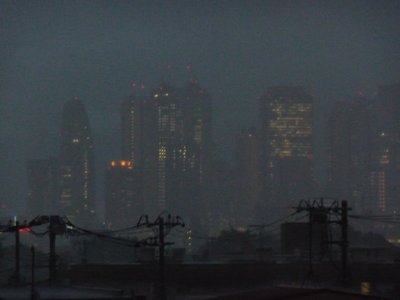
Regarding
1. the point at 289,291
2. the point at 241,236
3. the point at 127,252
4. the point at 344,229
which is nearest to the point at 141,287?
the point at 344,229

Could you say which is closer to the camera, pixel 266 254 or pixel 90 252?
pixel 266 254

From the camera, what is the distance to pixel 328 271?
78.0 meters

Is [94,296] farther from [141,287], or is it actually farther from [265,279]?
[265,279]

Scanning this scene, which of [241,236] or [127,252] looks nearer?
[127,252]

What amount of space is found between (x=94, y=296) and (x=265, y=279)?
31.6 m

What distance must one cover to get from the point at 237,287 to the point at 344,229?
70.8ft

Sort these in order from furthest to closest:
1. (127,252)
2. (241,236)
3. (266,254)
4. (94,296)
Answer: (241,236) < (127,252) < (266,254) < (94,296)

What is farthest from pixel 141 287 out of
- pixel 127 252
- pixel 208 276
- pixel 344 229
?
pixel 127 252

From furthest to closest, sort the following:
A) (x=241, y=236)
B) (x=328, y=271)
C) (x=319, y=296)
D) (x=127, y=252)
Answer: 1. (x=241, y=236)
2. (x=127, y=252)
3. (x=328, y=271)
4. (x=319, y=296)

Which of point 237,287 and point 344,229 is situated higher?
point 344,229

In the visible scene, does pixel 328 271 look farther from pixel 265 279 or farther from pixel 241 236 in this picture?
pixel 241 236

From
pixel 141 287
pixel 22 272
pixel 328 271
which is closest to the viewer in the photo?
pixel 141 287

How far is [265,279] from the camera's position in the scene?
76000mm

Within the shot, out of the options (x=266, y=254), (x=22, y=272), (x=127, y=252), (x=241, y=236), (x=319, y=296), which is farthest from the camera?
(x=241, y=236)
